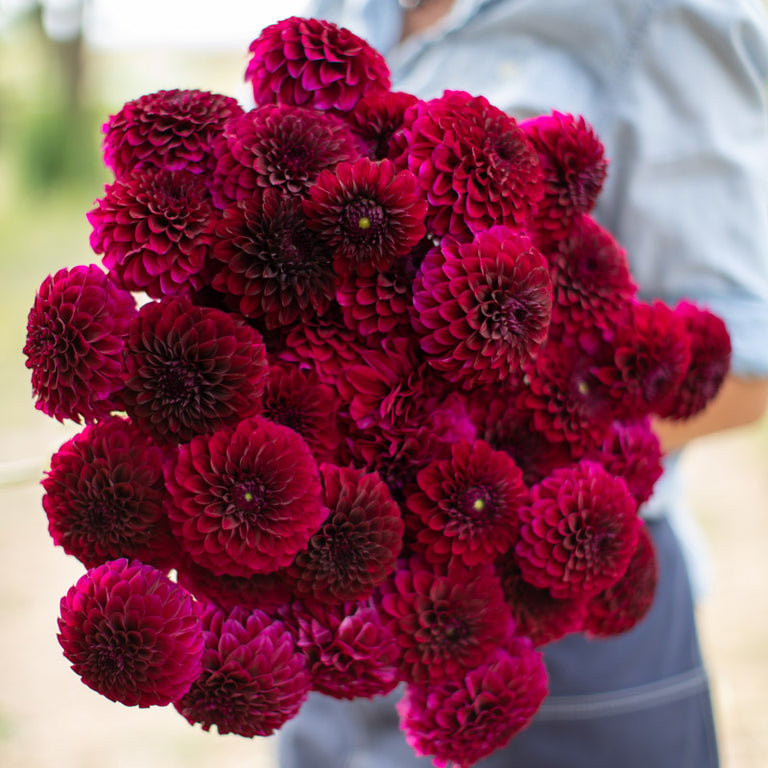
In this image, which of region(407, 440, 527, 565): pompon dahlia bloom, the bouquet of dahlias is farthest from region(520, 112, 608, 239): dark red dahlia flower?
region(407, 440, 527, 565): pompon dahlia bloom

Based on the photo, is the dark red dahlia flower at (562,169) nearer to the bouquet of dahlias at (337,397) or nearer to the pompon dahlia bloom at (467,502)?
the bouquet of dahlias at (337,397)

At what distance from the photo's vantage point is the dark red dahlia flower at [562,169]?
374 mm

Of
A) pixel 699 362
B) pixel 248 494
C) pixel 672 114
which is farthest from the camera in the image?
pixel 672 114

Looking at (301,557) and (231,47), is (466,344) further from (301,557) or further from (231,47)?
(231,47)

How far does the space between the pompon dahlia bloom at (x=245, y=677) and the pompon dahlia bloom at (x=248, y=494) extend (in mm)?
37

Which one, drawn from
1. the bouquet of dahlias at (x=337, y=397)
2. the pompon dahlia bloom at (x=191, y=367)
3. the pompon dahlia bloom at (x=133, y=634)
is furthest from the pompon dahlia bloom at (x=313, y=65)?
the pompon dahlia bloom at (x=133, y=634)

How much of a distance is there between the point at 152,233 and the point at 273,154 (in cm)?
6

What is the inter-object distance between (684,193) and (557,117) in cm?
23

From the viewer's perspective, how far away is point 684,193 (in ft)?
1.89

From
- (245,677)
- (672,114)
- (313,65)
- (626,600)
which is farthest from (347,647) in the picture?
(672,114)

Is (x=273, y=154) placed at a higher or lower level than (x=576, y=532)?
higher

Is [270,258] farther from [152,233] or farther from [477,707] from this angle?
[477,707]

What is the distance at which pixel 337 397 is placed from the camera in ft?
1.13

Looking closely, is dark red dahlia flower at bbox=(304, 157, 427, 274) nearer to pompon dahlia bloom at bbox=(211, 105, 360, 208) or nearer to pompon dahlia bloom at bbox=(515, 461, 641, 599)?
pompon dahlia bloom at bbox=(211, 105, 360, 208)
